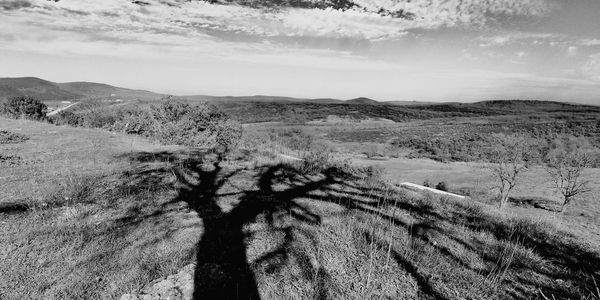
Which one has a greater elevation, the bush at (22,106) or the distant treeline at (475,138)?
the bush at (22,106)

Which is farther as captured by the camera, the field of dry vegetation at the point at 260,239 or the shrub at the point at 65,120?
the shrub at the point at 65,120

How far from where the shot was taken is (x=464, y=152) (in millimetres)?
74875

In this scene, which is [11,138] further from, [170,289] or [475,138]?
[475,138]

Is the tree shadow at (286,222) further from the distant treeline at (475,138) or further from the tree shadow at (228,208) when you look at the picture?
the distant treeline at (475,138)

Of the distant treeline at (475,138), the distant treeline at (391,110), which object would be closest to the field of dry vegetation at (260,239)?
the distant treeline at (475,138)

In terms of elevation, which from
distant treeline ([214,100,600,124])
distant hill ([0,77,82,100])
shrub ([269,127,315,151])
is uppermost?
distant hill ([0,77,82,100])

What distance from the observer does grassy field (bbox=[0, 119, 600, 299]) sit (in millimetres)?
2855

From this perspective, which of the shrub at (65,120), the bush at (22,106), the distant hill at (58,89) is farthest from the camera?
the distant hill at (58,89)

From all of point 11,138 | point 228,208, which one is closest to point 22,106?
point 11,138

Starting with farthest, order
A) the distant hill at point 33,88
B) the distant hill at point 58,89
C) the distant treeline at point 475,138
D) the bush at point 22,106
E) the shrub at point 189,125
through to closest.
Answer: the distant hill at point 58,89 < the distant hill at point 33,88 < the distant treeline at point 475,138 < the bush at point 22,106 < the shrub at point 189,125

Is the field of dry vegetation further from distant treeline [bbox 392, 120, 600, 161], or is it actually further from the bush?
distant treeline [bbox 392, 120, 600, 161]

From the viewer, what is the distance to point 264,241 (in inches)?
140

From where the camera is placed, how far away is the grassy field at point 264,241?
2855 millimetres

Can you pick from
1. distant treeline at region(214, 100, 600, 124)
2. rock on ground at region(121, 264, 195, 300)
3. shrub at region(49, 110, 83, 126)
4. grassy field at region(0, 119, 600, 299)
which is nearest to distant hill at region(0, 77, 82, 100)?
distant treeline at region(214, 100, 600, 124)
